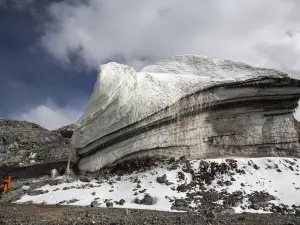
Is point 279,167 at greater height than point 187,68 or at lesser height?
lesser

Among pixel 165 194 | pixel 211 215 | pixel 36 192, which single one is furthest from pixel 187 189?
pixel 36 192

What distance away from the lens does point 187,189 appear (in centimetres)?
1166

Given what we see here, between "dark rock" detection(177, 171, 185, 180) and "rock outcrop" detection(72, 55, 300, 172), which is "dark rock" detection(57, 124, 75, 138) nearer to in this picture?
"rock outcrop" detection(72, 55, 300, 172)

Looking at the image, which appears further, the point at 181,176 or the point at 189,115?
the point at 189,115

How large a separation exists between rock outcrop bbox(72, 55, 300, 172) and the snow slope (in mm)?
1238

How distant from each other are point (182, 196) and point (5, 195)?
19.8ft

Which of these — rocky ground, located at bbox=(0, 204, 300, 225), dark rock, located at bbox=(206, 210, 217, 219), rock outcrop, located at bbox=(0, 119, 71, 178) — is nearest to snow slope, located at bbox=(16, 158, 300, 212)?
rocky ground, located at bbox=(0, 204, 300, 225)

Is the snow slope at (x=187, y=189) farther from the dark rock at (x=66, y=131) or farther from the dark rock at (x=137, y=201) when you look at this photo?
the dark rock at (x=66, y=131)

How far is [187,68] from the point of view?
16.5 meters

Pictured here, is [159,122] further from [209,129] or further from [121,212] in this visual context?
[121,212]

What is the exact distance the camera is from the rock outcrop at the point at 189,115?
13.6 m

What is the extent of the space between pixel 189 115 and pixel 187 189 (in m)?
3.75

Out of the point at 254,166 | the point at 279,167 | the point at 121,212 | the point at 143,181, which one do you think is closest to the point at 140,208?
the point at 121,212

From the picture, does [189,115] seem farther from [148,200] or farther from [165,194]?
[148,200]
